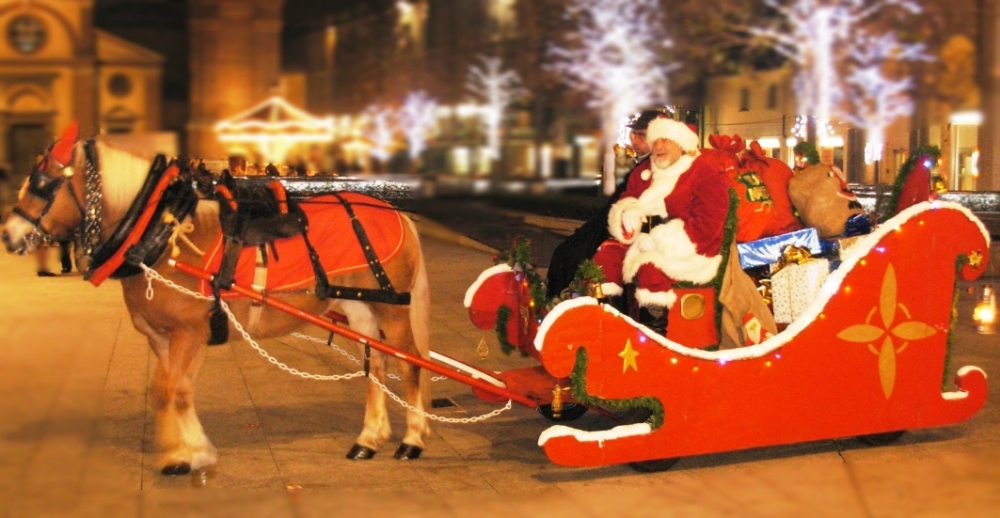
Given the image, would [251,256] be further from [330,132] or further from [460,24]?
[460,24]

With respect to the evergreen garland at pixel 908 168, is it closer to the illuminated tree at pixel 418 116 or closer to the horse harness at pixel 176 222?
the illuminated tree at pixel 418 116

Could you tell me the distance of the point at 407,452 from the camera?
16.6 feet

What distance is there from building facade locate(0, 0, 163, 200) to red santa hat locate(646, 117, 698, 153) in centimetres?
236

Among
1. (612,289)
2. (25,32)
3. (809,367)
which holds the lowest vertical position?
(809,367)

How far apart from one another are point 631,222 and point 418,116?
162 cm

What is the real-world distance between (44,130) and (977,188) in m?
12.2

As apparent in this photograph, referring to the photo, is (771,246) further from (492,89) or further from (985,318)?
(985,318)

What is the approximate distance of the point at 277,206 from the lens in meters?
4.92

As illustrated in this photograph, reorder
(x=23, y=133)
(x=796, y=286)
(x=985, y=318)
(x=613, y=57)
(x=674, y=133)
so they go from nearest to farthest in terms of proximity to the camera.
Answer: (x=23, y=133) < (x=674, y=133) < (x=796, y=286) < (x=613, y=57) < (x=985, y=318)

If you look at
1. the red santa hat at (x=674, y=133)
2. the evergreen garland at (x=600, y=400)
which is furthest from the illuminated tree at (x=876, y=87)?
the evergreen garland at (x=600, y=400)

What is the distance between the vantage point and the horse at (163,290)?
14.8ft

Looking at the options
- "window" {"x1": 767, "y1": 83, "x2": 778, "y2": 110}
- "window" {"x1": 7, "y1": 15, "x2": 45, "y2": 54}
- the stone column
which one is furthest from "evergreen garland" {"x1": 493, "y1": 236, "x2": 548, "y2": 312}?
the stone column

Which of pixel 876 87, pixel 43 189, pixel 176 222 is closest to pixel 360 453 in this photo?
pixel 176 222

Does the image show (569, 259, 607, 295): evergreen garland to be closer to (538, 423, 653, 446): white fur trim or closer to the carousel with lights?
the carousel with lights
